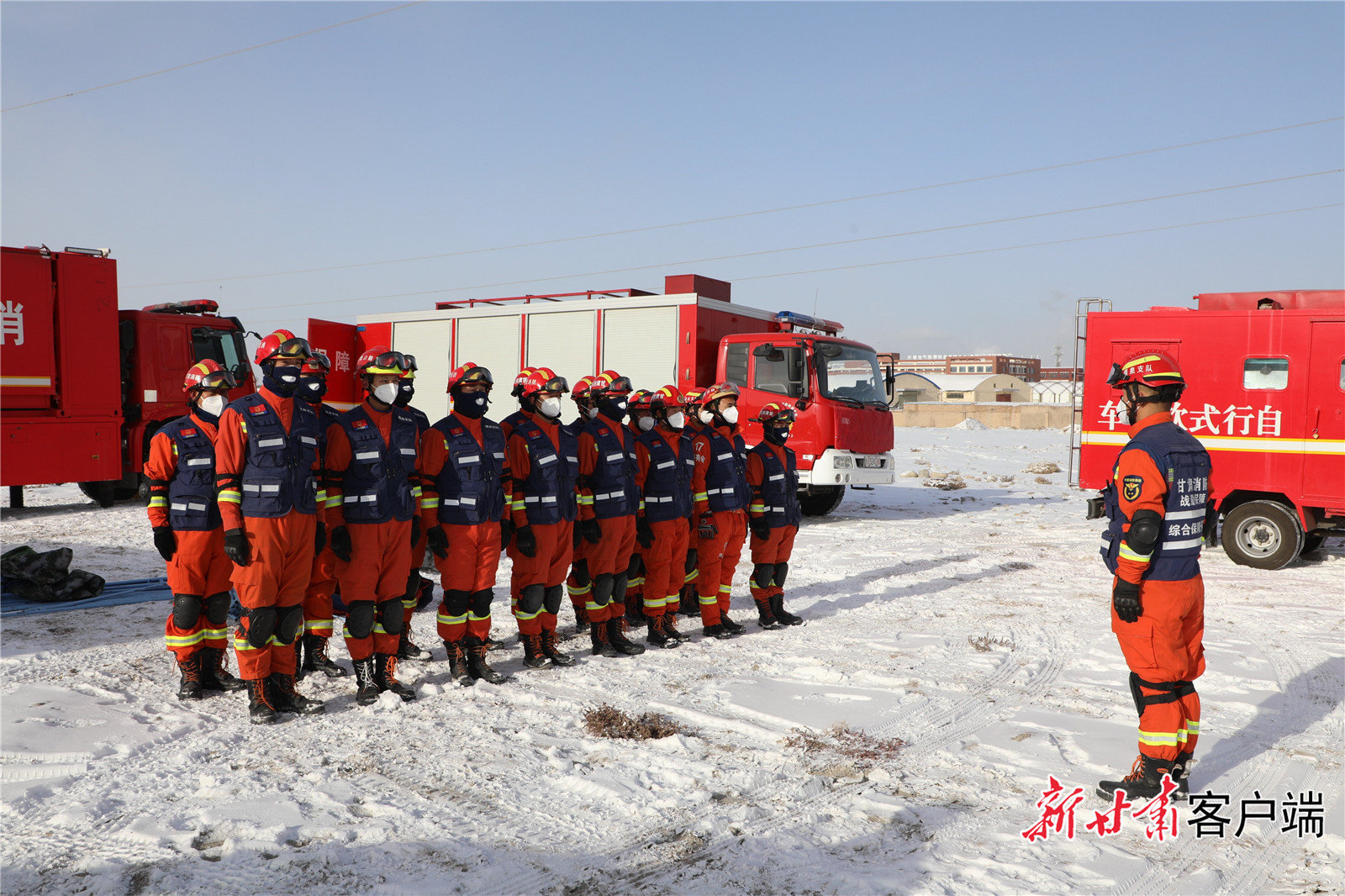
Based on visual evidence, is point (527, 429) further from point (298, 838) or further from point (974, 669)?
point (974, 669)

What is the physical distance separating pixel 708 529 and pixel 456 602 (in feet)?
7.53

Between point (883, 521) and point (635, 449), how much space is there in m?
8.11

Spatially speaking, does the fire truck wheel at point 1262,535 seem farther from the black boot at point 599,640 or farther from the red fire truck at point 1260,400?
the black boot at point 599,640

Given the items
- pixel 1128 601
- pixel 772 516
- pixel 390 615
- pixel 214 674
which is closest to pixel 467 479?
pixel 390 615

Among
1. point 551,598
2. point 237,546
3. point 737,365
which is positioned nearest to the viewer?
point 237,546

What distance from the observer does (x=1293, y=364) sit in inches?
376

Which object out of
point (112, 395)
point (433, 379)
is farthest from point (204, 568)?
point (433, 379)

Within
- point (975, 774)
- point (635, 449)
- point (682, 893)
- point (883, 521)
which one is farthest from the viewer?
point (883, 521)

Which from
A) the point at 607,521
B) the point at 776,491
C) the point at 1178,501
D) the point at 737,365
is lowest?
the point at 607,521

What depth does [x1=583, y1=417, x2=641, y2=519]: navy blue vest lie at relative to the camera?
629 centimetres

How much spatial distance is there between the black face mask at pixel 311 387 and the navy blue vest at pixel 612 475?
1.94 meters

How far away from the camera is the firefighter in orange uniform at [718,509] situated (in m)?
7.01

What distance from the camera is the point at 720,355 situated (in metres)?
13.0

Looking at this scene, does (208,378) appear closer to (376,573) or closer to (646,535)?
(376,573)
